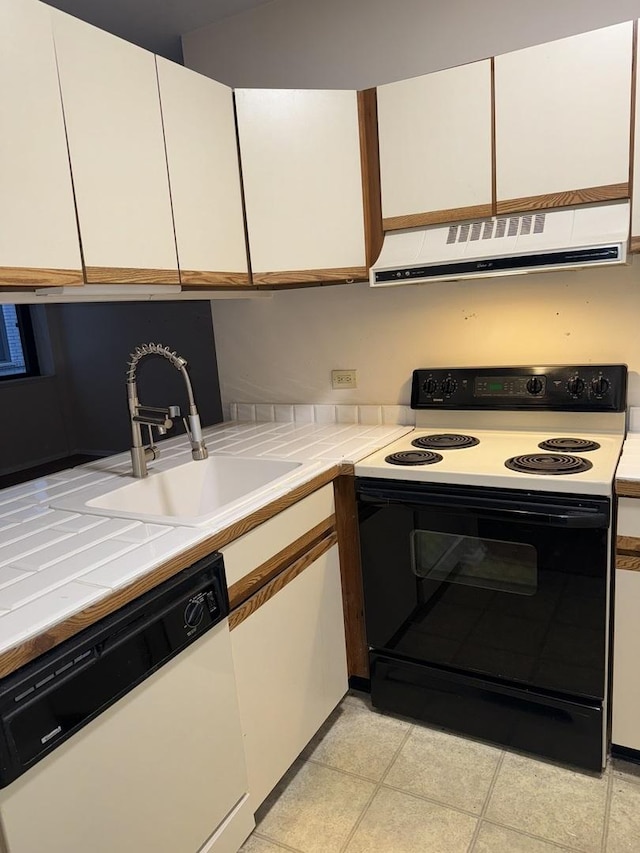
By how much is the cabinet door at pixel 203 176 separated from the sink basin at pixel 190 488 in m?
0.61

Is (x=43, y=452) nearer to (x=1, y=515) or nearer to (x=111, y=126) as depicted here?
(x=1, y=515)

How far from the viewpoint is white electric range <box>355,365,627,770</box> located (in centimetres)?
164

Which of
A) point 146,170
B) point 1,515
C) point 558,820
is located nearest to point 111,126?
point 146,170

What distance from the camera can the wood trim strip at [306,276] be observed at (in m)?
2.07

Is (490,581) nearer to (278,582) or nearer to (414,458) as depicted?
(414,458)

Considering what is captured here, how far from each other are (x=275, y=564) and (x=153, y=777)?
1.89 feet

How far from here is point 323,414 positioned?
2578mm

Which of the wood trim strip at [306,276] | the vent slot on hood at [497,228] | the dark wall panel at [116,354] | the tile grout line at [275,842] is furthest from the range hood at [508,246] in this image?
the tile grout line at [275,842]

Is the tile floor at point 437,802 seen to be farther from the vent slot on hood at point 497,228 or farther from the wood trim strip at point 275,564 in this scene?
the vent slot on hood at point 497,228

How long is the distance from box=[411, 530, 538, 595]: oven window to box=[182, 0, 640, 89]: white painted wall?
1602 millimetres

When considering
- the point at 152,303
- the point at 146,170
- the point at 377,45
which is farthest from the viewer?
the point at 152,303

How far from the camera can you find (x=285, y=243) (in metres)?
2.05

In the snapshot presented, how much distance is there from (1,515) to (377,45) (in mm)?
2008

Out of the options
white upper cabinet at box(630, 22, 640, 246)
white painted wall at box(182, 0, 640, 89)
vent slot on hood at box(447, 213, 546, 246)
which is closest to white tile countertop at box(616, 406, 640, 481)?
white upper cabinet at box(630, 22, 640, 246)
